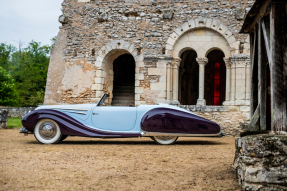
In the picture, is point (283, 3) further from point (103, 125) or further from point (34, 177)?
point (103, 125)

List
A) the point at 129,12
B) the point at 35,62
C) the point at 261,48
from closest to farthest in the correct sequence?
1. the point at 261,48
2. the point at 129,12
3. the point at 35,62

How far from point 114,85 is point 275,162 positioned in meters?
10.8

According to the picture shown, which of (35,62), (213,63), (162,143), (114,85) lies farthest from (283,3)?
(35,62)

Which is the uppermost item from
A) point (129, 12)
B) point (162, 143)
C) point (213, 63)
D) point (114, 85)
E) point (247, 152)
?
point (129, 12)

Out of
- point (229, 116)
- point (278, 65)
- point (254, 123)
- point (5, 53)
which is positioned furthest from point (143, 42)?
point (5, 53)

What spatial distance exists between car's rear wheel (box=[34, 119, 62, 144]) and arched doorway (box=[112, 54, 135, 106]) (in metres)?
4.85

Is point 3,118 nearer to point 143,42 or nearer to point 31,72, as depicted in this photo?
point 143,42

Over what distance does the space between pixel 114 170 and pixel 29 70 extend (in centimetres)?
3336

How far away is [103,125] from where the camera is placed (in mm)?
7953

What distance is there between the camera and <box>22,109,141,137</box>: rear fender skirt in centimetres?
779

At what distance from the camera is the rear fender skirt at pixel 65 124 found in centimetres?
779

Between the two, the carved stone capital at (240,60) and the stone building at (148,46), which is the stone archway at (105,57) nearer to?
the stone building at (148,46)

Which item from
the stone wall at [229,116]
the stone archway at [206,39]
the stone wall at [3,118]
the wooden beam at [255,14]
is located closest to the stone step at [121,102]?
the stone archway at [206,39]

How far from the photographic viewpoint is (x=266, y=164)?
3.35 metres
